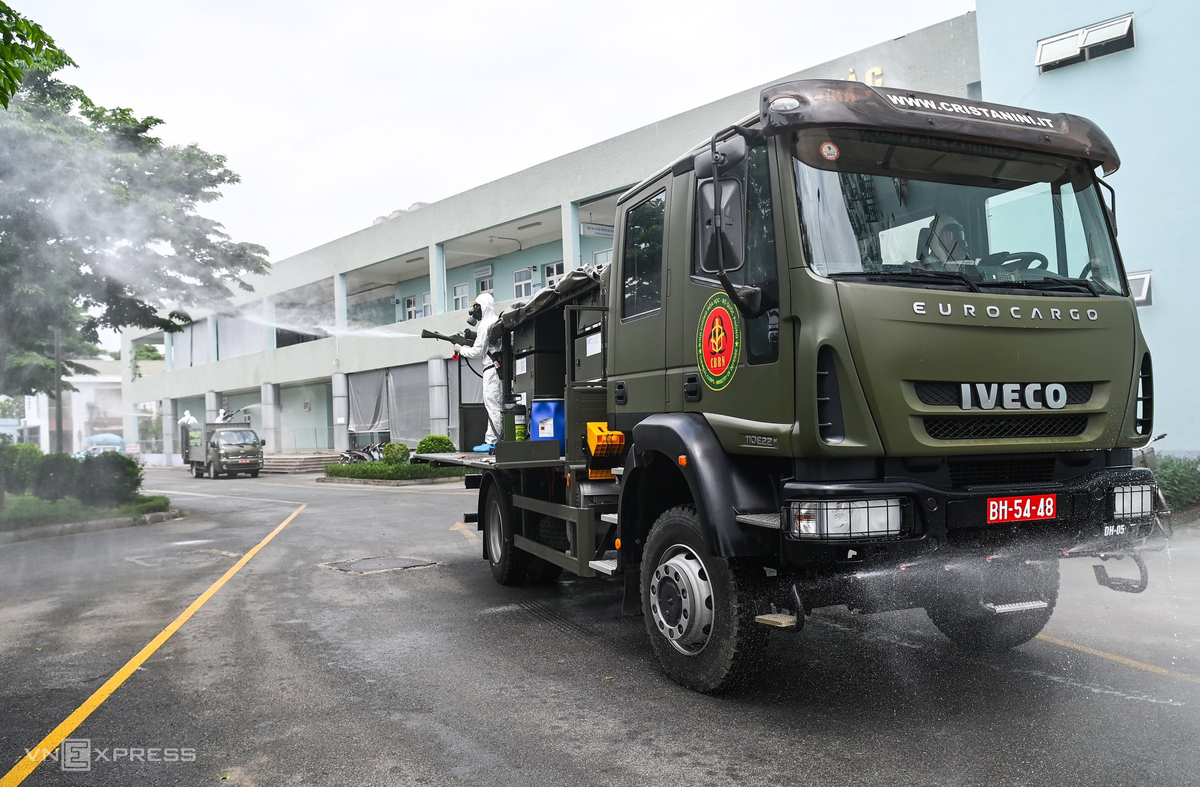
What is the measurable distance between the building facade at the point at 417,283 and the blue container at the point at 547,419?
1044 centimetres

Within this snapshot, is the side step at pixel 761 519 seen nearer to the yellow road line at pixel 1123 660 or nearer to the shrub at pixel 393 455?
the yellow road line at pixel 1123 660

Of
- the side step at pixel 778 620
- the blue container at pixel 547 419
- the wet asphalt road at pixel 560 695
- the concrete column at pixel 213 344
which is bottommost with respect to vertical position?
the wet asphalt road at pixel 560 695

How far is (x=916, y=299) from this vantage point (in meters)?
4.04

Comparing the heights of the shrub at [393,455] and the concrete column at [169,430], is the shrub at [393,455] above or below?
below

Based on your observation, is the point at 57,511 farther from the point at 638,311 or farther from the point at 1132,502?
the point at 1132,502

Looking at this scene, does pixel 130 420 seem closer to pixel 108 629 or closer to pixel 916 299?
pixel 108 629

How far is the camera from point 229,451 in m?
32.4

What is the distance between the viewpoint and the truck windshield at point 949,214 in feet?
13.7

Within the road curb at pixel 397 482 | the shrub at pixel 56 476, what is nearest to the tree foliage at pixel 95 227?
the shrub at pixel 56 476

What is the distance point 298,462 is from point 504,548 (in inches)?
1190

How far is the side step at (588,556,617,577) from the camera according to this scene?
17.9ft

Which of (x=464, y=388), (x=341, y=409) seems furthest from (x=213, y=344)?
(x=464, y=388)

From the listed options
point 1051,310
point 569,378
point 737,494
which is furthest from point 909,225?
point 569,378

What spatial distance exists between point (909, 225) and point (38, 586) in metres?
9.26
